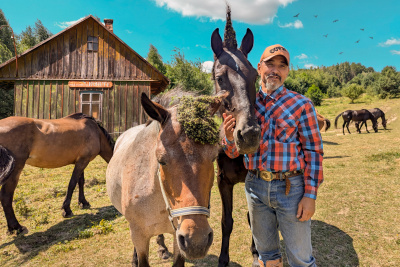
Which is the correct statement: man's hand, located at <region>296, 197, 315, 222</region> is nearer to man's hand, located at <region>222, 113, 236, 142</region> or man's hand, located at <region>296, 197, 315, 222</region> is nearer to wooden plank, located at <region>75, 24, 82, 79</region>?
man's hand, located at <region>222, 113, 236, 142</region>

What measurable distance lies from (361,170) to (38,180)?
11561 mm

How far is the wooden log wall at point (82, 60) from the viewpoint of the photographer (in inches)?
482

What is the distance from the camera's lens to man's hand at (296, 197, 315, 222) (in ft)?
5.83

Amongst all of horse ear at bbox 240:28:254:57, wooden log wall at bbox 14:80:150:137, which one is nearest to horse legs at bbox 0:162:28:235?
horse ear at bbox 240:28:254:57

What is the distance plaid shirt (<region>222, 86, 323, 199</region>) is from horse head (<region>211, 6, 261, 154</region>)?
194 mm

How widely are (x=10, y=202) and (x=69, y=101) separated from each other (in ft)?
30.9

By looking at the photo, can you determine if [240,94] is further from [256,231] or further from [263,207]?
[256,231]

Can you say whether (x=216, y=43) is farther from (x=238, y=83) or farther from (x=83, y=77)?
(x=83, y=77)

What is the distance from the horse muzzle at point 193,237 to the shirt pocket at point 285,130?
3.37ft

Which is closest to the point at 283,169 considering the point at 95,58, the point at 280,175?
the point at 280,175

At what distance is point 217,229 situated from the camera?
434 centimetres

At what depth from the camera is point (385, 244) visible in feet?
11.6

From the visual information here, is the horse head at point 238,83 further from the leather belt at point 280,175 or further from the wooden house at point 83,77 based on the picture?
the wooden house at point 83,77

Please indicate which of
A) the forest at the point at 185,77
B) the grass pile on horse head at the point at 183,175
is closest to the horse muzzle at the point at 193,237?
the grass pile on horse head at the point at 183,175
